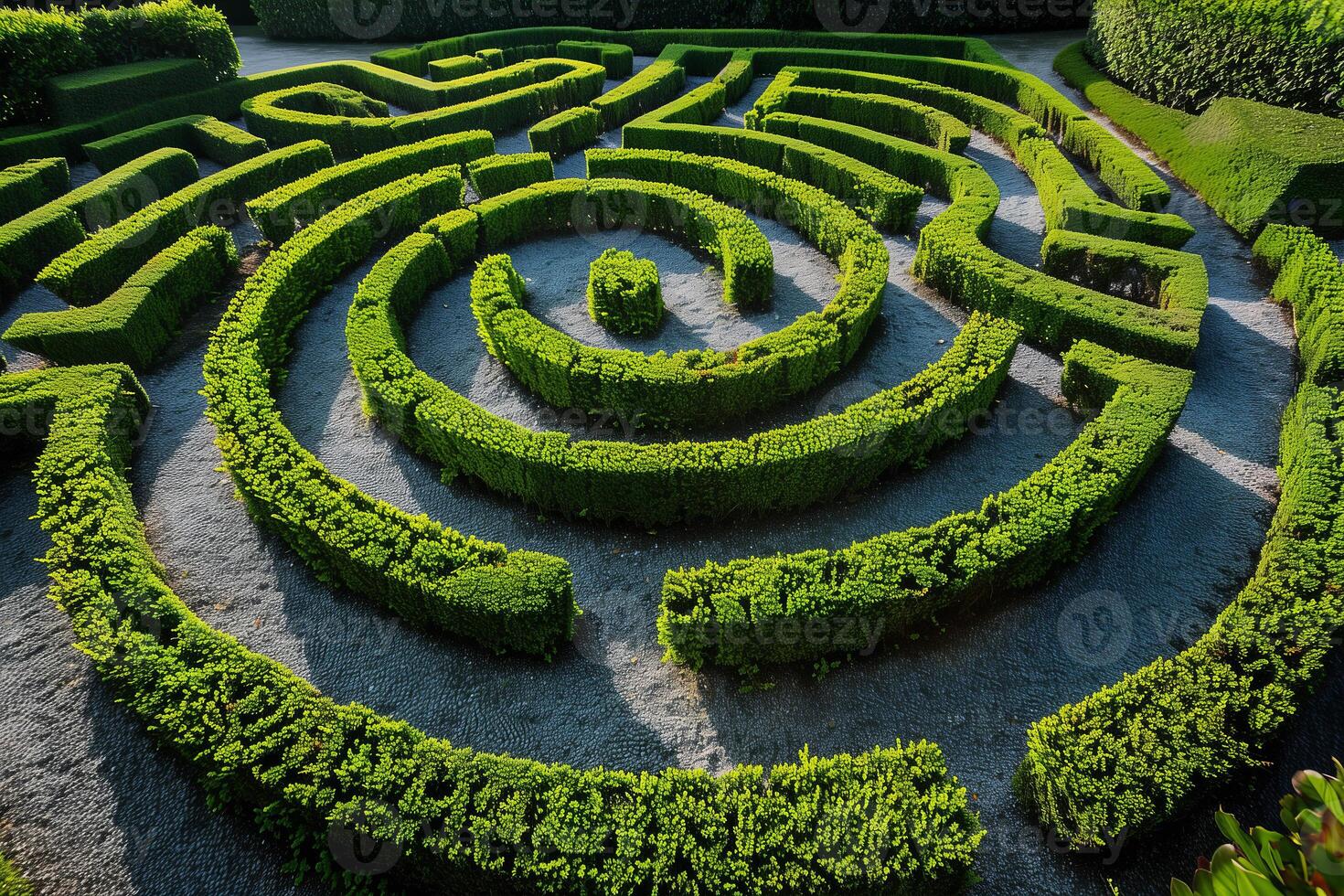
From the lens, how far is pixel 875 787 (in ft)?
26.9

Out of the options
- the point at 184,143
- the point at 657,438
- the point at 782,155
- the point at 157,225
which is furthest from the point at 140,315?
the point at 782,155

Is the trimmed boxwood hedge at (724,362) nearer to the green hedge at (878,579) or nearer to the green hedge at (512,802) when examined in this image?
the green hedge at (878,579)

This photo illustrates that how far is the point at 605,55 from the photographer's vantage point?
35.9 metres

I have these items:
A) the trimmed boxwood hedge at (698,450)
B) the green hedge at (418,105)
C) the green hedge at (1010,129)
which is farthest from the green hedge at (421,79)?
the trimmed boxwood hedge at (698,450)

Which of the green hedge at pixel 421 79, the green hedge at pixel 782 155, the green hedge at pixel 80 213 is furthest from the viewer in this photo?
the green hedge at pixel 421 79

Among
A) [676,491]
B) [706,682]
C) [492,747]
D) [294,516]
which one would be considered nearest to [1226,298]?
[676,491]

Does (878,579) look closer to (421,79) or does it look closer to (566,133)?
(566,133)

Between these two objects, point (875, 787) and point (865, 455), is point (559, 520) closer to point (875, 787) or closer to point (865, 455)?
point (865, 455)

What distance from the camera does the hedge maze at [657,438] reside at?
322 inches

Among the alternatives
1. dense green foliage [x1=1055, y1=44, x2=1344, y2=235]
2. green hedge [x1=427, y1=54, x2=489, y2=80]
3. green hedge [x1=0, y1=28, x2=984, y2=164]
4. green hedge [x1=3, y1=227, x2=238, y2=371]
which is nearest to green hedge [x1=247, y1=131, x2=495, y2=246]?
green hedge [x1=3, y1=227, x2=238, y2=371]

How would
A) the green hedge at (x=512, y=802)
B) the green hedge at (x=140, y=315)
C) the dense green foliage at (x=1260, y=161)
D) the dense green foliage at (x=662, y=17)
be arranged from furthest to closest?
the dense green foliage at (x=662, y=17), the dense green foliage at (x=1260, y=161), the green hedge at (x=140, y=315), the green hedge at (x=512, y=802)

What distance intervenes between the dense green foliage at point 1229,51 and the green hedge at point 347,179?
962 inches

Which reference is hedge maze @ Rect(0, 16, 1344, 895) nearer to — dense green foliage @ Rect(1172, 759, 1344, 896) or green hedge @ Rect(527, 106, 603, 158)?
green hedge @ Rect(527, 106, 603, 158)

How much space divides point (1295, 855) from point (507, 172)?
81.2 feet
